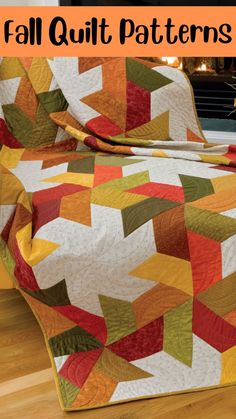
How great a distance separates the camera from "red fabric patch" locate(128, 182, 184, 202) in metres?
1.51

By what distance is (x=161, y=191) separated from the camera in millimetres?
1539

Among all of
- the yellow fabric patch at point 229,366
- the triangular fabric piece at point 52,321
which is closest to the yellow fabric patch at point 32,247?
the triangular fabric piece at point 52,321

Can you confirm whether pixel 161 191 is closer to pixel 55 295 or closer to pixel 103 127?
pixel 55 295

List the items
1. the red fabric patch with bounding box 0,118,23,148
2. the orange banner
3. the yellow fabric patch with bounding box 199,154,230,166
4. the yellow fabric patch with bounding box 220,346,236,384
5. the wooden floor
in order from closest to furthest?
A: the wooden floor < the yellow fabric patch with bounding box 220,346,236,384 < the yellow fabric patch with bounding box 199,154,230,166 < the red fabric patch with bounding box 0,118,23,148 < the orange banner

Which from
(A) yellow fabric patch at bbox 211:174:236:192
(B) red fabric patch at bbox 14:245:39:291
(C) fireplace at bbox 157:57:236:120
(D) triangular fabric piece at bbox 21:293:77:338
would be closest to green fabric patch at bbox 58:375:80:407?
(D) triangular fabric piece at bbox 21:293:77:338

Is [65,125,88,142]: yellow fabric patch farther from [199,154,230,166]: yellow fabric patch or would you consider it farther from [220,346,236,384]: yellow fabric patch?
[220,346,236,384]: yellow fabric patch

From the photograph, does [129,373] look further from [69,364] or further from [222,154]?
[222,154]

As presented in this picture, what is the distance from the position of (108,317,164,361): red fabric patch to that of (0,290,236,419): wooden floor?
0.36ft

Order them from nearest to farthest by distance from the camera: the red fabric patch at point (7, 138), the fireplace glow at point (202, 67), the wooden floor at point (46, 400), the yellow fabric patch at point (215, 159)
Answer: the wooden floor at point (46, 400)
the yellow fabric patch at point (215, 159)
the red fabric patch at point (7, 138)
the fireplace glow at point (202, 67)

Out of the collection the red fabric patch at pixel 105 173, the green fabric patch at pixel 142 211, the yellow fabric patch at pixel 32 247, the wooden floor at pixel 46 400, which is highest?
the red fabric patch at pixel 105 173

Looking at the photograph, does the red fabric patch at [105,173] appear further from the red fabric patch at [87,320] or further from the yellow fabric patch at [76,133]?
the red fabric patch at [87,320]

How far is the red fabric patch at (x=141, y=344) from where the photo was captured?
146 cm

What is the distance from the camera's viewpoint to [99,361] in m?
1.45

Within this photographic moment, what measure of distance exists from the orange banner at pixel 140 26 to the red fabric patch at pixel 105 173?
95 centimetres
